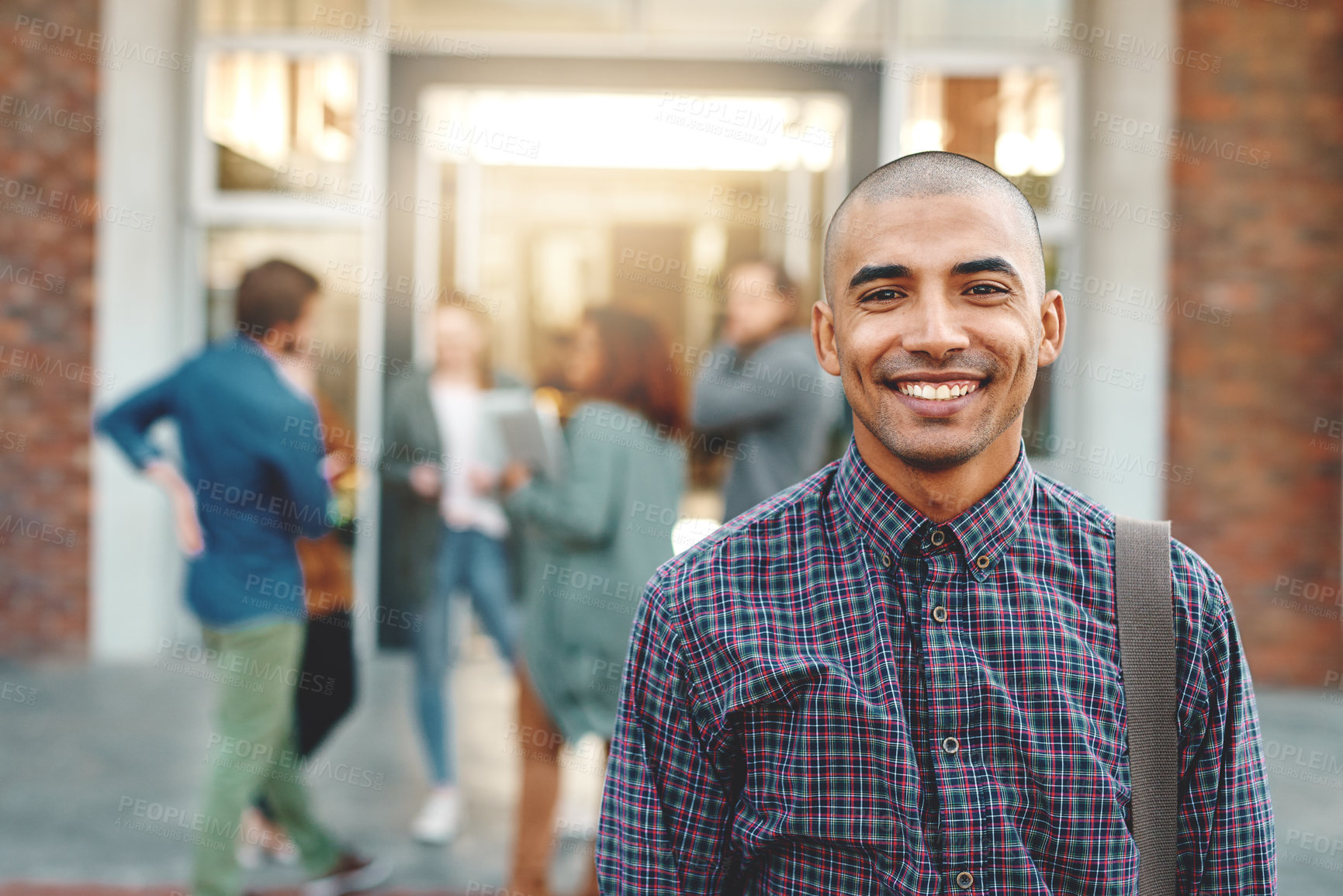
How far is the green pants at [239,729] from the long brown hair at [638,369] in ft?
4.13

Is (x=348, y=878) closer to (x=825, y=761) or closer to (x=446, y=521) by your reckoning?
(x=446, y=521)

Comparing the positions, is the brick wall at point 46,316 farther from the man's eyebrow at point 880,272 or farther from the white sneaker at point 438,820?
the man's eyebrow at point 880,272

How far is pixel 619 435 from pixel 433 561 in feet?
5.55

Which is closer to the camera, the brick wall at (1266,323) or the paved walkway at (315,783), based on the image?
the paved walkway at (315,783)

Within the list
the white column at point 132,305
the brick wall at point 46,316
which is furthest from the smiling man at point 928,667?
the brick wall at point 46,316

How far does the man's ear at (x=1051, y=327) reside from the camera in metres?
1.49

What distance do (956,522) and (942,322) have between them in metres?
0.24

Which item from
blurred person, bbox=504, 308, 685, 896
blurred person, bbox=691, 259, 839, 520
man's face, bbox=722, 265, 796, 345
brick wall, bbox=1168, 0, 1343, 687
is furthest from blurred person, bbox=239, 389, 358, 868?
brick wall, bbox=1168, 0, 1343, 687

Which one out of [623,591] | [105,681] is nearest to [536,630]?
[623,591]

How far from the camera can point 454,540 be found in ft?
16.1

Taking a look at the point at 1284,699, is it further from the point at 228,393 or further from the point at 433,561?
the point at 228,393

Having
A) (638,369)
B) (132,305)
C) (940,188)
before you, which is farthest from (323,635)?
(132,305)

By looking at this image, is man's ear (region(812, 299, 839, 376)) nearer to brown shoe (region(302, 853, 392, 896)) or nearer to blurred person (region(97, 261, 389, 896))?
blurred person (region(97, 261, 389, 896))

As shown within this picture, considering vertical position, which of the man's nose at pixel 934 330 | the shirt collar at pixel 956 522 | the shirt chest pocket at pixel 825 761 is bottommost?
the shirt chest pocket at pixel 825 761
